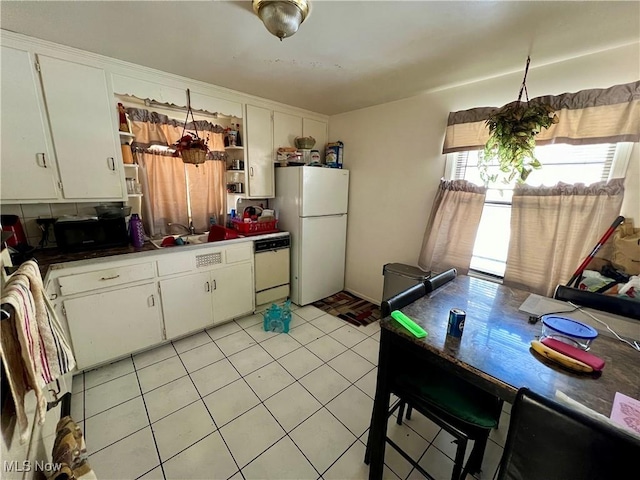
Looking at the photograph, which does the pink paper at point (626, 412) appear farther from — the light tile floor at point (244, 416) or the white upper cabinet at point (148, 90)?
the white upper cabinet at point (148, 90)

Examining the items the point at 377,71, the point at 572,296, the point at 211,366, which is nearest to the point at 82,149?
the point at 211,366

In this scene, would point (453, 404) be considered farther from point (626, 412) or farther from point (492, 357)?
point (626, 412)

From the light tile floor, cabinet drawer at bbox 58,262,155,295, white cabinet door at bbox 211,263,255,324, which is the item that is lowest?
the light tile floor

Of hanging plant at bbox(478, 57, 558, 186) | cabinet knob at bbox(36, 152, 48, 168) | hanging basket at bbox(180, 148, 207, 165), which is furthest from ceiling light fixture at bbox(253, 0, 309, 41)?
cabinet knob at bbox(36, 152, 48, 168)

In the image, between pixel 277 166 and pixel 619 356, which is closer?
pixel 619 356

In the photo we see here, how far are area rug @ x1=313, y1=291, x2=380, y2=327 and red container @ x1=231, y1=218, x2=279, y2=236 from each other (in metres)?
1.14

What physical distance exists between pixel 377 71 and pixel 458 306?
1874 millimetres

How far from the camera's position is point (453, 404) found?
3.59ft

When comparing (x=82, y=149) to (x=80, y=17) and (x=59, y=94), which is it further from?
(x=80, y=17)

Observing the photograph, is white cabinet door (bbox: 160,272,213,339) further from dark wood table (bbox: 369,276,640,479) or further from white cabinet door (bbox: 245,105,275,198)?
dark wood table (bbox: 369,276,640,479)

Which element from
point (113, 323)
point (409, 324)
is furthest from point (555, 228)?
point (113, 323)

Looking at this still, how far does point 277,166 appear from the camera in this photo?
3.07 metres

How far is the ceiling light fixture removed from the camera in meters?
1.22

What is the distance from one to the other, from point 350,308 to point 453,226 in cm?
153
